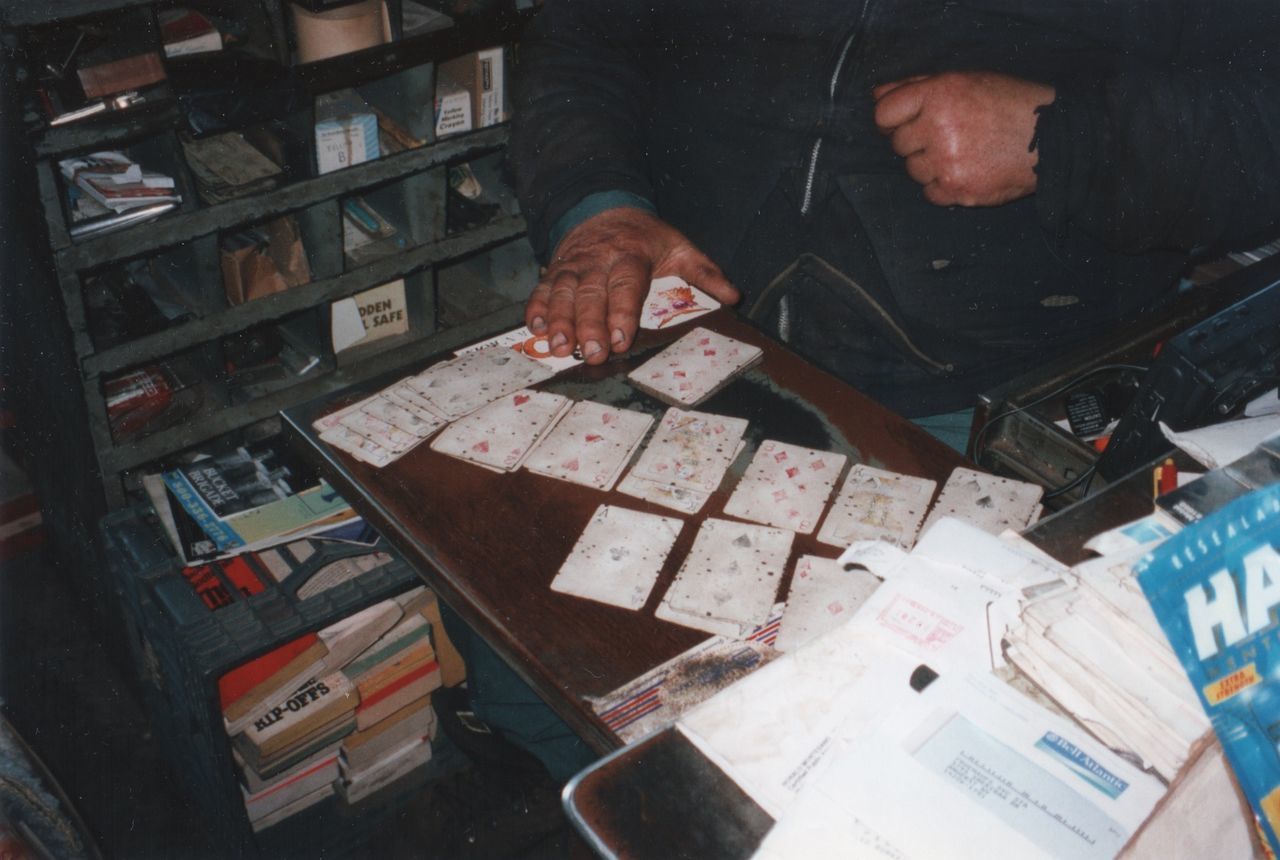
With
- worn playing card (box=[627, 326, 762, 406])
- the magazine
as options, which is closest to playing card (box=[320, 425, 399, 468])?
worn playing card (box=[627, 326, 762, 406])

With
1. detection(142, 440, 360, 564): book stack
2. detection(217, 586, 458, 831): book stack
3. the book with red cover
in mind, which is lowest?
detection(217, 586, 458, 831): book stack

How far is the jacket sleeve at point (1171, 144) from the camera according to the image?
5.05ft

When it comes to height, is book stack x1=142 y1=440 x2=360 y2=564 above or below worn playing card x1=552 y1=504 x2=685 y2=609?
below

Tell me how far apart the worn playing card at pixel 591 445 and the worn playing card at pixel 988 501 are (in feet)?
1.41

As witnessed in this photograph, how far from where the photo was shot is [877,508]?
1.33 metres

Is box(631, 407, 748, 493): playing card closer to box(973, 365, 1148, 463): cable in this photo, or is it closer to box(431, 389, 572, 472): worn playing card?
box(431, 389, 572, 472): worn playing card

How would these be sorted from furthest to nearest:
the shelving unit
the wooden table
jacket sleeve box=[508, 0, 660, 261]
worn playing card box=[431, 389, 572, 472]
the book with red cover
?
the book with red cover → the shelving unit → jacket sleeve box=[508, 0, 660, 261] → worn playing card box=[431, 389, 572, 472] → the wooden table

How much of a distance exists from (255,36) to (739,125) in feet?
3.79

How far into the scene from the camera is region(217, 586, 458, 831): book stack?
2139mm

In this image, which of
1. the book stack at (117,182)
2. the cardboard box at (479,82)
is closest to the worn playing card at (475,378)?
the book stack at (117,182)

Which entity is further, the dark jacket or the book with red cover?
the book with red cover

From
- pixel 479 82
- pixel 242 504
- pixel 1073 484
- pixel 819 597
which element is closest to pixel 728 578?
pixel 819 597

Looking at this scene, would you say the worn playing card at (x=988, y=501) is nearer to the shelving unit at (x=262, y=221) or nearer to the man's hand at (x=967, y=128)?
the man's hand at (x=967, y=128)

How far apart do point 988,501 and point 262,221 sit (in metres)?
1.79
